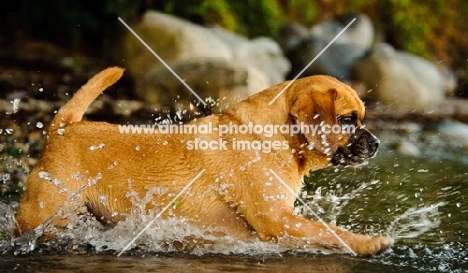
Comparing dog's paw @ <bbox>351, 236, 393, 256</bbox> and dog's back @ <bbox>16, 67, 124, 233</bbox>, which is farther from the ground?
dog's back @ <bbox>16, 67, 124, 233</bbox>

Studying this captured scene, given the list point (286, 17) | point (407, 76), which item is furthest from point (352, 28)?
point (407, 76)

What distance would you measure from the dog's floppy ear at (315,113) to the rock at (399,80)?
873cm

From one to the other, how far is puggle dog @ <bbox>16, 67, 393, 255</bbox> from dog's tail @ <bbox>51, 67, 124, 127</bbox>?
7.4 inches

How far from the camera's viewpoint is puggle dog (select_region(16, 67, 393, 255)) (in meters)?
5.13

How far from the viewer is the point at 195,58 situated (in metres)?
12.4

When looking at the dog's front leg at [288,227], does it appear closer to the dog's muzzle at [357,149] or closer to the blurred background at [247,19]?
the dog's muzzle at [357,149]

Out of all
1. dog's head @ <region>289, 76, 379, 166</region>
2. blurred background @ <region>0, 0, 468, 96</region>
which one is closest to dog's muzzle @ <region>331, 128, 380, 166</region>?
dog's head @ <region>289, 76, 379, 166</region>

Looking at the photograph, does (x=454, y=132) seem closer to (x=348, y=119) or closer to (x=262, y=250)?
(x=348, y=119)

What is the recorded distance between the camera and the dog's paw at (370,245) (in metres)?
4.95

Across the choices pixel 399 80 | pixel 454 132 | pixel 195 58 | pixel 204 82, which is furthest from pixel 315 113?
pixel 399 80

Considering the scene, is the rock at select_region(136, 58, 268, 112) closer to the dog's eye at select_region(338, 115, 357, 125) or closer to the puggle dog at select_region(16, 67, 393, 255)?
the puggle dog at select_region(16, 67, 393, 255)

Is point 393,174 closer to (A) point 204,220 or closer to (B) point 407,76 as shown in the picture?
(A) point 204,220

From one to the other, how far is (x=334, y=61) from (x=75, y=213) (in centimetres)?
989

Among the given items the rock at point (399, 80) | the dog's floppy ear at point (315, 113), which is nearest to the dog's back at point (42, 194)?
the dog's floppy ear at point (315, 113)
